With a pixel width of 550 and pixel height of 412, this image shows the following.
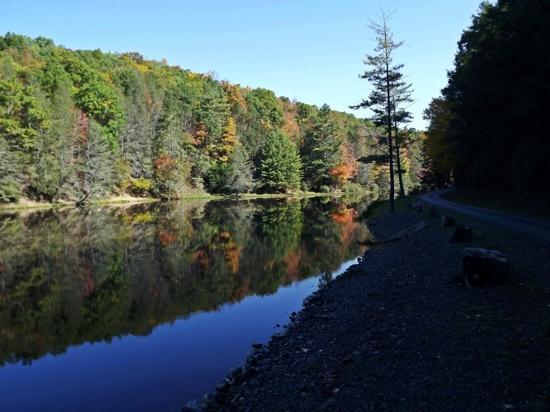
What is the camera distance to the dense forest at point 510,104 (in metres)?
18.5

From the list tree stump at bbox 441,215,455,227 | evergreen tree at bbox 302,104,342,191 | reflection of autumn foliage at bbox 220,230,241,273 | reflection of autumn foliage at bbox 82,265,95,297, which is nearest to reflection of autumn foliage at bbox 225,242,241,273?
reflection of autumn foliage at bbox 220,230,241,273

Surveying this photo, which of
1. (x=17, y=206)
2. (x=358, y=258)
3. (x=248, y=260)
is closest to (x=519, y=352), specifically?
(x=358, y=258)

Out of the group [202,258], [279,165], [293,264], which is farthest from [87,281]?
[279,165]

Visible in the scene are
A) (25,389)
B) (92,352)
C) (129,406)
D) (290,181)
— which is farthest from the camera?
(290,181)

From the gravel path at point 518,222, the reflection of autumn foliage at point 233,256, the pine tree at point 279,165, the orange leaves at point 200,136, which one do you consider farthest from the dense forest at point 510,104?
the orange leaves at point 200,136

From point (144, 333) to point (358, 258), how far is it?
12.2 m

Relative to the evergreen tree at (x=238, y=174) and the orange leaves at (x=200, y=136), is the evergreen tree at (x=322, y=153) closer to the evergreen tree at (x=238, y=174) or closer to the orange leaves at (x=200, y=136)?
the evergreen tree at (x=238, y=174)

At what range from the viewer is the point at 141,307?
15.6 metres

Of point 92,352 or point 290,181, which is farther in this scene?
point 290,181

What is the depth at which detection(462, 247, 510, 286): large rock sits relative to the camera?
35.6 feet

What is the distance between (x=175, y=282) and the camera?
62.0 feet

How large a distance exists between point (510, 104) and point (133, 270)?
63.0ft

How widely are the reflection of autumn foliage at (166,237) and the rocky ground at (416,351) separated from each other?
57.2ft

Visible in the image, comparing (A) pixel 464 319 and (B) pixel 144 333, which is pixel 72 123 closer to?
(B) pixel 144 333
